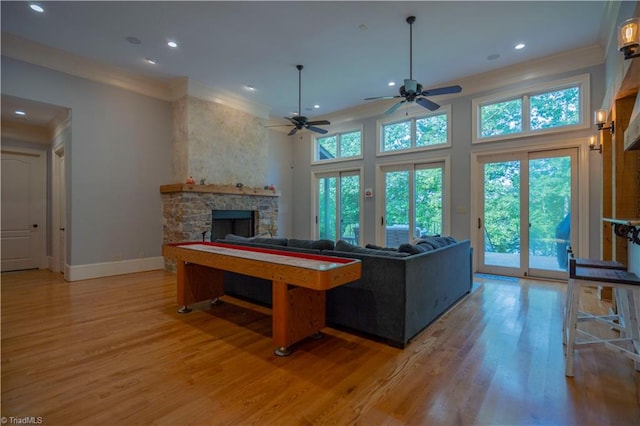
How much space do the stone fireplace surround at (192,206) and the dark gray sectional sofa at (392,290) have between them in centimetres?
288

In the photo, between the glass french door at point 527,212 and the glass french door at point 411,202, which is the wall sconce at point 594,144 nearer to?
the glass french door at point 527,212

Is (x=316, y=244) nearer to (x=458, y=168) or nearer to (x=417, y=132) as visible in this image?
(x=458, y=168)

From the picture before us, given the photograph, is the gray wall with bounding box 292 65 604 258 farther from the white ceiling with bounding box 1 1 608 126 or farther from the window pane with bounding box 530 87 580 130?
the white ceiling with bounding box 1 1 608 126

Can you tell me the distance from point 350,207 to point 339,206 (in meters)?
0.33

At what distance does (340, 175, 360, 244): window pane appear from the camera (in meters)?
7.32

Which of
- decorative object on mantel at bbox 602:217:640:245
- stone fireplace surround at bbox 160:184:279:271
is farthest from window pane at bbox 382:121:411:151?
decorative object on mantel at bbox 602:217:640:245

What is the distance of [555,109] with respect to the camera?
4855 mm

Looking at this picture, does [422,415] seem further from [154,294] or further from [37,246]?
[37,246]

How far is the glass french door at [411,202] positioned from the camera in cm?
608

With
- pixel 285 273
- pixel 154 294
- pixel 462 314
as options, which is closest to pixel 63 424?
pixel 285 273

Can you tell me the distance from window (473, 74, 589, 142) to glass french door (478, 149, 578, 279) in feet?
1.36

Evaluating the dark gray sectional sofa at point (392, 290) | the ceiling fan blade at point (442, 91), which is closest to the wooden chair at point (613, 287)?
the dark gray sectional sofa at point (392, 290)

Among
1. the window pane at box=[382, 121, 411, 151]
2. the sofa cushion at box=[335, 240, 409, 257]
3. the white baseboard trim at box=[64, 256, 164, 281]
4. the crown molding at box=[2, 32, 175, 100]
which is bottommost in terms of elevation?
the white baseboard trim at box=[64, 256, 164, 281]

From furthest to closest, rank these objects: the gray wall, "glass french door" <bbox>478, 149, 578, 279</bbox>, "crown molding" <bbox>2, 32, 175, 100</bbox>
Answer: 1. "glass french door" <bbox>478, 149, 578, 279</bbox>
2. the gray wall
3. "crown molding" <bbox>2, 32, 175, 100</bbox>
